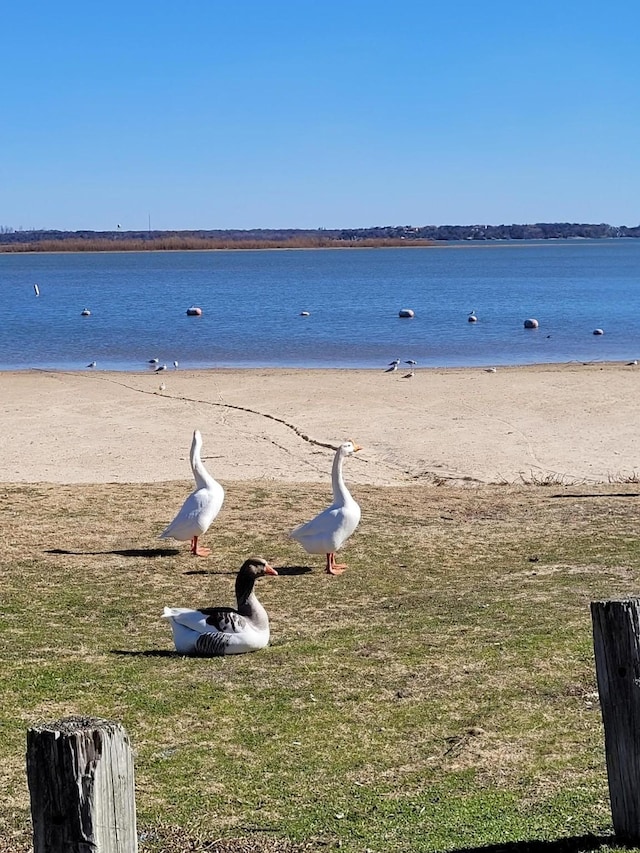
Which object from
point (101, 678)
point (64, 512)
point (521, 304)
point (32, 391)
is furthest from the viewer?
point (521, 304)

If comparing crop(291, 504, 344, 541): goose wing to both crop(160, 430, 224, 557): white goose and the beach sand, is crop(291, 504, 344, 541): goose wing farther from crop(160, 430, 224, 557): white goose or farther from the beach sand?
the beach sand

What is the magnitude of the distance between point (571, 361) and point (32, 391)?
62.4ft

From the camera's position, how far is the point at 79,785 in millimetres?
3645

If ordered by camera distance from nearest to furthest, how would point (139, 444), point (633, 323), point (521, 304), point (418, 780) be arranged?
A: point (418, 780) → point (139, 444) → point (633, 323) → point (521, 304)

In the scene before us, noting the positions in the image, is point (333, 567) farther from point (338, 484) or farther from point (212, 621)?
point (212, 621)

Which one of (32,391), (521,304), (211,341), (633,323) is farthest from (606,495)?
(521,304)

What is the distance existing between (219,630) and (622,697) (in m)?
4.21

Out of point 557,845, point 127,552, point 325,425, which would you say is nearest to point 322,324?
point 325,425

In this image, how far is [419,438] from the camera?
23422 mm

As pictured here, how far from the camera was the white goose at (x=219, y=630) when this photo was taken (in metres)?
8.63

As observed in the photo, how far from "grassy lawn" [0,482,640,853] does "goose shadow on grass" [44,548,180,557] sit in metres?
0.04

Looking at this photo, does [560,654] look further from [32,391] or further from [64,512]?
[32,391]

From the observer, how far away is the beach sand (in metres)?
19.7

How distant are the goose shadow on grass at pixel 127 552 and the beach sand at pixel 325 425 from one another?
559 centimetres
